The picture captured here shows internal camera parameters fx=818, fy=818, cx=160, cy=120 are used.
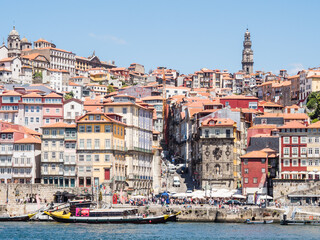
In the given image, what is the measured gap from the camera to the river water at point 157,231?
7506 centimetres

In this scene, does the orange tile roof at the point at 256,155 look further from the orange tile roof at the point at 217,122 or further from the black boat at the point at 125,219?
the black boat at the point at 125,219

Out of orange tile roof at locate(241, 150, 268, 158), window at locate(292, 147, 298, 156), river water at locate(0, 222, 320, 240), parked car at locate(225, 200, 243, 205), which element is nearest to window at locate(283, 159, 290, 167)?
window at locate(292, 147, 298, 156)

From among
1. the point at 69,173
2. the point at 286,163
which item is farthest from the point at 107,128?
the point at 286,163

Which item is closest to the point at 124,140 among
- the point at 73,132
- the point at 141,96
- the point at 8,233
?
the point at 73,132

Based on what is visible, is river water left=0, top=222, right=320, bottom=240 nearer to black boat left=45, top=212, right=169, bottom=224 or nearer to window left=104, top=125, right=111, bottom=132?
black boat left=45, top=212, right=169, bottom=224

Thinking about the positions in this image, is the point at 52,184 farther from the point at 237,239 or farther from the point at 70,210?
the point at 237,239

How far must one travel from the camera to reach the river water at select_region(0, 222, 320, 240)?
246 feet

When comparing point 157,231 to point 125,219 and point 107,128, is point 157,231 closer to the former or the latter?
point 125,219

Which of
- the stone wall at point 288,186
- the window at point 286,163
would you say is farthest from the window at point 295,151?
the stone wall at point 288,186

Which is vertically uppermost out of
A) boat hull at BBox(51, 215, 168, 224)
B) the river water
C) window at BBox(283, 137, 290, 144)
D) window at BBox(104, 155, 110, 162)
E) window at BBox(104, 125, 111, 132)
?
window at BBox(104, 125, 111, 132)

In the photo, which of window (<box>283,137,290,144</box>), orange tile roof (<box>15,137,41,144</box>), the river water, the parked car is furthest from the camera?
orange tile roof (<box>15,137,41,144</box>)

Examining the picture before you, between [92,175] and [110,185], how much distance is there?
2.82 m

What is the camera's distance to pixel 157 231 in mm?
79938

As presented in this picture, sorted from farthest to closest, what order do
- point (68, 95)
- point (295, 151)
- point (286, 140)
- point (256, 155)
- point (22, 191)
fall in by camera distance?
point (68, 95) → point (256, 155) → point (286, 140) → point (295, 151) → point (22, 191)
